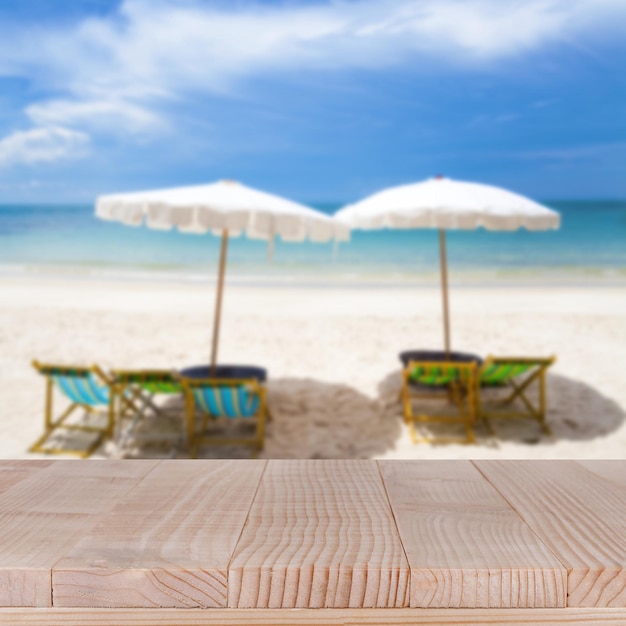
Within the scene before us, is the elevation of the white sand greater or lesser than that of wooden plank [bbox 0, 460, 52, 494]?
lesser

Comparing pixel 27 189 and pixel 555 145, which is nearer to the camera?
pixel 27 189

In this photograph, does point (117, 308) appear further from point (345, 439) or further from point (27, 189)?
point (27, 189)

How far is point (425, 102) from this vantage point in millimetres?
77188

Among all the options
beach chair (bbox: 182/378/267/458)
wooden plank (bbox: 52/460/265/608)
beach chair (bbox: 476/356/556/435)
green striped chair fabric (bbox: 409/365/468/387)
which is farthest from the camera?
green striped chair fabric (bbox: 409/365/468/387)

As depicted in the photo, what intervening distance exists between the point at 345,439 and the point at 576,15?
164 ft

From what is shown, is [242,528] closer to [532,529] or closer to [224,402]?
[532,529]

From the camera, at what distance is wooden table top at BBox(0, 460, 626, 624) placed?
0.52 meters

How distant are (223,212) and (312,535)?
3359 mm

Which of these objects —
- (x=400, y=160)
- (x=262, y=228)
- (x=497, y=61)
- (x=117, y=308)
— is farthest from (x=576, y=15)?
(x=262, y=228)

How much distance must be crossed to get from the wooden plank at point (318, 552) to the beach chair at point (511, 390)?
3468mm

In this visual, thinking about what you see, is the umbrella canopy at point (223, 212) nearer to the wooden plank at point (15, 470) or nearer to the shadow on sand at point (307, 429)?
the shadow on sand at point (307, 429)

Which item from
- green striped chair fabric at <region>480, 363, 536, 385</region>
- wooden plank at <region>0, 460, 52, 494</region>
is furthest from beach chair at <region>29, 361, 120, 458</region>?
wooden plank at <region>0, 460, 52, 494</region>

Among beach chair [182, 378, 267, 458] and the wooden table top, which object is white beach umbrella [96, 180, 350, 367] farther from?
the wooden table top

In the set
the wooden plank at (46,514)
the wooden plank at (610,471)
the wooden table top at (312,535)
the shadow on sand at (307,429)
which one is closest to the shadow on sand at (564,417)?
the shadow on sand at (307,429)
